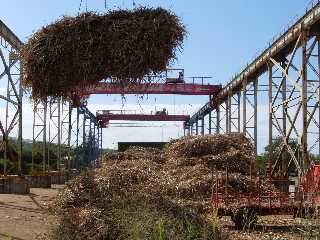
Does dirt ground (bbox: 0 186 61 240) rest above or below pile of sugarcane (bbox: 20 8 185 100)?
below

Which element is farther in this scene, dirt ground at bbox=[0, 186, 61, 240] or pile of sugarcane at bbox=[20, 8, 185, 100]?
pile of sugarcane at bbox=[20, 8, 185, 100]

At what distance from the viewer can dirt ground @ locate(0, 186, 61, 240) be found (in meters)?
10.3

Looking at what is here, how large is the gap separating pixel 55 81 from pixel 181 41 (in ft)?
8.24

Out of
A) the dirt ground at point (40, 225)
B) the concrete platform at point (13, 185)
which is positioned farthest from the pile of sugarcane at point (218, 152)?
the concrete platform at point (13, 185)

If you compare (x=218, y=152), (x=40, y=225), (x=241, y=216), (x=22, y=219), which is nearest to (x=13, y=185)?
(x=218, y=152)

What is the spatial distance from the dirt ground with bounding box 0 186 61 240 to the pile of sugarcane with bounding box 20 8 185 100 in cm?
274

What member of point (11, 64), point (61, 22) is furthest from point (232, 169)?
point (11, 64)

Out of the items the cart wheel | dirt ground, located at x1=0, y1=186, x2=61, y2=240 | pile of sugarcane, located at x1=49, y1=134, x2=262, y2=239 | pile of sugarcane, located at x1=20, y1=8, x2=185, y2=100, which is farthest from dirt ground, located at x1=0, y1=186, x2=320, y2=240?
pile of sugarcane, located at x1=20, y1=8, x2=185, y2=100

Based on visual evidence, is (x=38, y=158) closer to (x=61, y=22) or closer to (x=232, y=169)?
(x=232, y=169)

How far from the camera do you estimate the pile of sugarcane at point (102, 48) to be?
10461mm

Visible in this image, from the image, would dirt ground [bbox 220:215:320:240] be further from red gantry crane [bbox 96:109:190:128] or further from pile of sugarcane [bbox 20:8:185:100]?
red gantry crane [bbox 96:109:190:128]

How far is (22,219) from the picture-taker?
42.5 feet

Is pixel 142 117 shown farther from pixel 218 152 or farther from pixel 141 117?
pixel 218 152

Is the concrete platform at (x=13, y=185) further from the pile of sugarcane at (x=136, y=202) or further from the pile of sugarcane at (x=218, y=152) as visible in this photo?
the pile of sugarcane at (x=136, y=202)
